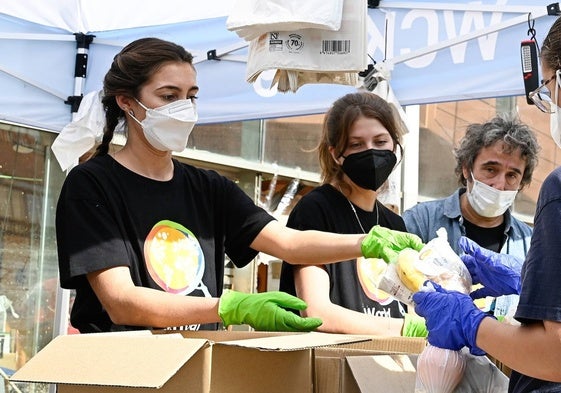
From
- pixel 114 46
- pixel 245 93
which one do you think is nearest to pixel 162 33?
pixel 114 46

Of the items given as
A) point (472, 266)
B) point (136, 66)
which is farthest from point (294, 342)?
point (136, 66)

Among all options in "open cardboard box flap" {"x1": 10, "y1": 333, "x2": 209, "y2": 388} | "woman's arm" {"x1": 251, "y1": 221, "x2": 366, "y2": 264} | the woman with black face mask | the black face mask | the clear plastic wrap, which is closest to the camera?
"open cardboard box flap" {"x1": 10, "y1": 333, "x2": 209, "y2": 388}

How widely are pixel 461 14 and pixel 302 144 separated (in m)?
4.27

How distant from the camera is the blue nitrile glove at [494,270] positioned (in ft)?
6.00

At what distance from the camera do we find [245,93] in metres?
4.48

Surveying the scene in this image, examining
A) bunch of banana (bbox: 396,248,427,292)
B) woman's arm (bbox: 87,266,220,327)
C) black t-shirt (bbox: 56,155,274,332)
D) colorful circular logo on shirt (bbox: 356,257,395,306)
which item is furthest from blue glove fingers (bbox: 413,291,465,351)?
colorful circular logo on shirt (bbox: 356,257,395,306)

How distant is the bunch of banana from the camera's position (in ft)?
5.75

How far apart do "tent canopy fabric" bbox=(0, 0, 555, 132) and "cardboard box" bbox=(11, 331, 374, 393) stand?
2.17 meters

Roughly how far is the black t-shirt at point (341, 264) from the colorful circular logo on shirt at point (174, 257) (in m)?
0.38

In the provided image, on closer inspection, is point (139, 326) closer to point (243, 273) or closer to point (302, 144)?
point (243, 273)

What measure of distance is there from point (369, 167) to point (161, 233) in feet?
2.40

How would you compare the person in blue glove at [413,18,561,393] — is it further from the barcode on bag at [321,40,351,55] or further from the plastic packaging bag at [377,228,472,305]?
the barcode on bag at [321,40,351,55]

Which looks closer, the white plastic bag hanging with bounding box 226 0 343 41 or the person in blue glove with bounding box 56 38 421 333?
the person in blue glove with bounding box 56 38 421 333

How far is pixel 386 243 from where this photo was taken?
2086mm
